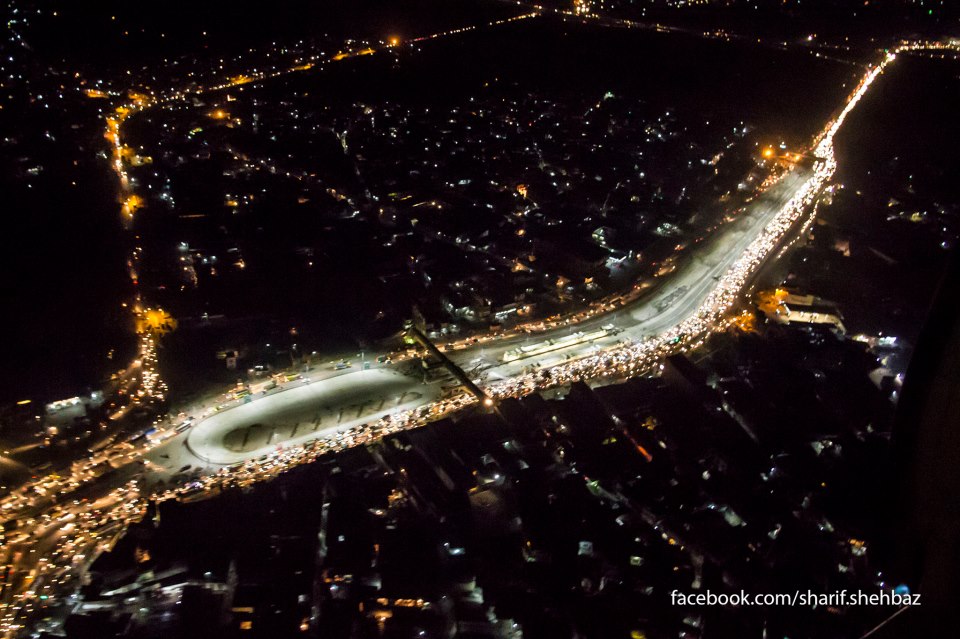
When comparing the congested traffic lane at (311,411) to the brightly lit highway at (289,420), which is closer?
the brightly lit highway at (289,420)

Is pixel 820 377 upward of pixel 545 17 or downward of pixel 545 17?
downward

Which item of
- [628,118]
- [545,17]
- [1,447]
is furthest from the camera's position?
[545,17]

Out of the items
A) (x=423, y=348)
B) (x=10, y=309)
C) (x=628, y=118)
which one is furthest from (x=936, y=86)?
(x=10, y=309)

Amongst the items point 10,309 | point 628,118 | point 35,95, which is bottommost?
point 10,309

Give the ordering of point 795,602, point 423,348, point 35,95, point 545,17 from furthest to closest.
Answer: point 545,17 < point 35,95 < point 423,348 < point 795,602

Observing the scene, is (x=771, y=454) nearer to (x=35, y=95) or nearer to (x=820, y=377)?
(x=820, y=377)

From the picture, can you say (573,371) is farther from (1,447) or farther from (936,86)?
A: (936,86)

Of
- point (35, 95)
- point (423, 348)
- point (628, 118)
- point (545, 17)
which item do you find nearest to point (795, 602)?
point (423, 348)

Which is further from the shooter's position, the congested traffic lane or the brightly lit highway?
the congested traffic lane

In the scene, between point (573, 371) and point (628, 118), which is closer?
point (573, 371)
